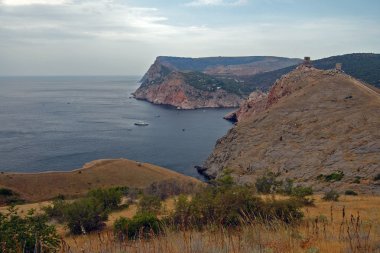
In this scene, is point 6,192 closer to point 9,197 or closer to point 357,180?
point 9,197

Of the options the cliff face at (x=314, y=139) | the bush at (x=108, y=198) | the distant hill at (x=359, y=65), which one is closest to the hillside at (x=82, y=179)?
the cliff face at (x=314, y=139)

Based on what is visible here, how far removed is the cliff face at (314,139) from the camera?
143 ft

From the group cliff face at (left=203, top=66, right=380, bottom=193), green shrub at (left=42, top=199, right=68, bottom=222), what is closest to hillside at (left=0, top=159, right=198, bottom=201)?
cliff face at (left=203, top=66, right=380, bottom=193)

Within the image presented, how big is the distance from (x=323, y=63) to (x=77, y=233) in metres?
185

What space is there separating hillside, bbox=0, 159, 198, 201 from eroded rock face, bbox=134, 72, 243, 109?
338ft

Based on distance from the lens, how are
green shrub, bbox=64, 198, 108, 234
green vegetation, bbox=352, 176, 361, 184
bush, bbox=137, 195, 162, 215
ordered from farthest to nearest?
green vegetation, bbox=352, 176, 361, 184
bush, bbox=137, 195, 162, 215
green shrub, bbox=64, 198, 108, 234

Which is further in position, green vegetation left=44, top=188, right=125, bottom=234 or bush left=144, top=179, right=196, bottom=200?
bush left=144, top=179, right=196, bottom=200

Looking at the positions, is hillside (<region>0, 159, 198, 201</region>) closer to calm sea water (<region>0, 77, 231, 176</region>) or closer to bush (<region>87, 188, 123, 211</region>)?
calm sea water (<region>0, 77, 231, 176</region>)

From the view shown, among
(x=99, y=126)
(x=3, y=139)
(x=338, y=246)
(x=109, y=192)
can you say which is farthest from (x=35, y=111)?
(x=338, y=246)

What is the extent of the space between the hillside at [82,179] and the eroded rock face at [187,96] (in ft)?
338

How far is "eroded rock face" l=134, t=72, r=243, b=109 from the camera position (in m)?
164

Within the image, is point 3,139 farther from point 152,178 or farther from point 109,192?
point 109,192

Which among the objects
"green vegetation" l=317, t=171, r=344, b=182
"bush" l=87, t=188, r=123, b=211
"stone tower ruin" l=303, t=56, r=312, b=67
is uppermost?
"stone tower ruin" l=303, t=56, r=312, b=67

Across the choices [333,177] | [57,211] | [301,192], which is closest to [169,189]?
[57,211]
